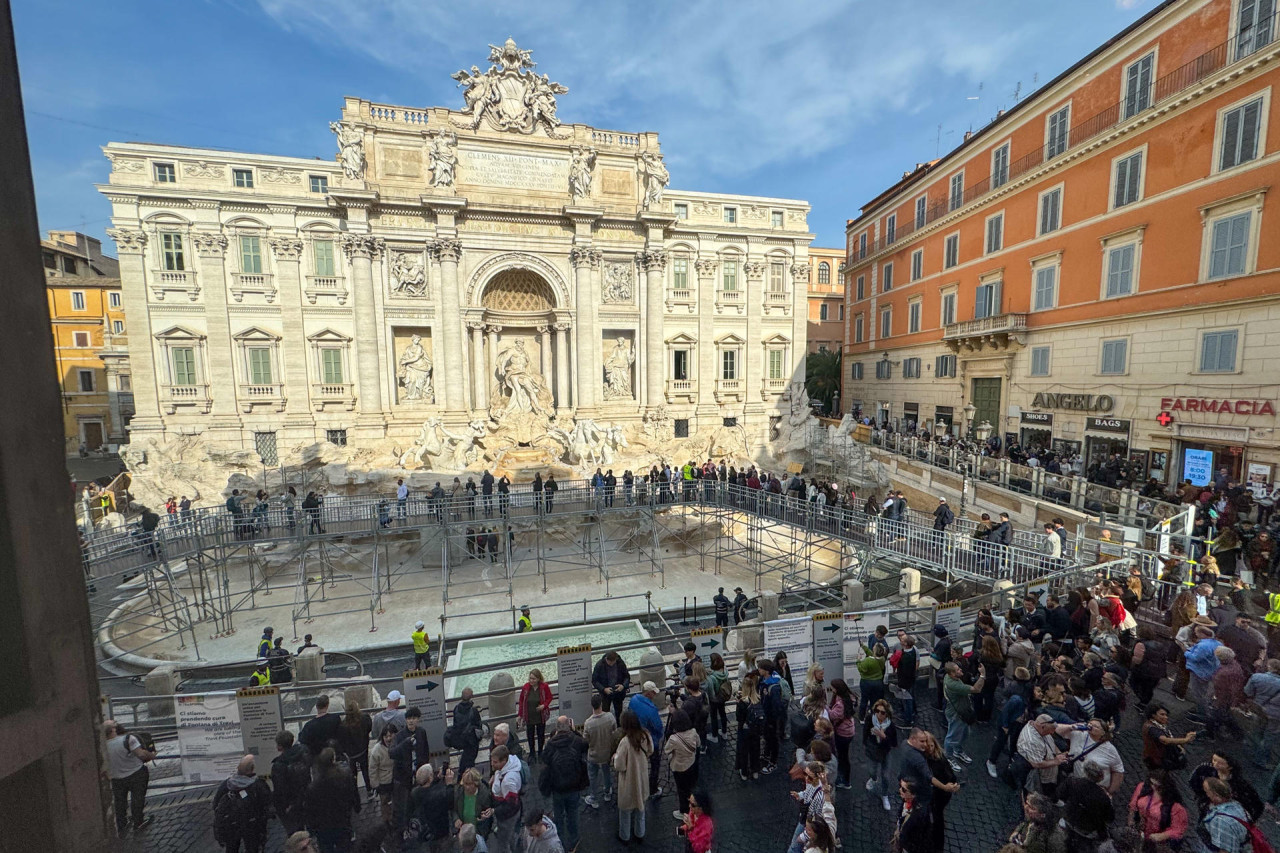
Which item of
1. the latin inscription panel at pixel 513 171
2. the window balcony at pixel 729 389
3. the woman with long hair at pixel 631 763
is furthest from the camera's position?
the window balcony at pixel 729 389

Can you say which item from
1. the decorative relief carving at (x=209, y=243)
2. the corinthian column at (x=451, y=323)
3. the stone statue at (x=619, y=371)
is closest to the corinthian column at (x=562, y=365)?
the stone statue at (x=619, y=371)

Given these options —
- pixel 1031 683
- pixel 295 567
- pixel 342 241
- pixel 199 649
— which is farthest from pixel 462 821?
pixel 342 241

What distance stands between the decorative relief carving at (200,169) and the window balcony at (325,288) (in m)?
5.93

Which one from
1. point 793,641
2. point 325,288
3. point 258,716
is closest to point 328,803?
point 258,716

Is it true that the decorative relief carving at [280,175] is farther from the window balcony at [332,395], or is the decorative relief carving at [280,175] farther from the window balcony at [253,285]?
the window balcony at [332,395]

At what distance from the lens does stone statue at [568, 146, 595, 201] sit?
88.7ft

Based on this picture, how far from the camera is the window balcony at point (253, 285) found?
1000 inches

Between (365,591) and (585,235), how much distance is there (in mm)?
19628

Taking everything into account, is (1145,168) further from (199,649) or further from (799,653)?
(199,649)

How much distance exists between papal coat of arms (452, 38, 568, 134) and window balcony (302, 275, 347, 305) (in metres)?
10.2

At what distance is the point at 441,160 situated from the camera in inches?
997

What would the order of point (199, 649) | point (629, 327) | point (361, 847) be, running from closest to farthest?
point (361, 847) < point (199, 649) < point (629, 327)

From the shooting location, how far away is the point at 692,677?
250 inches

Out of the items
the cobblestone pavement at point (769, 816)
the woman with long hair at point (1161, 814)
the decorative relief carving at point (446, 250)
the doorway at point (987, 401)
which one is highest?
the decorative relief carving at point (446, 250)
